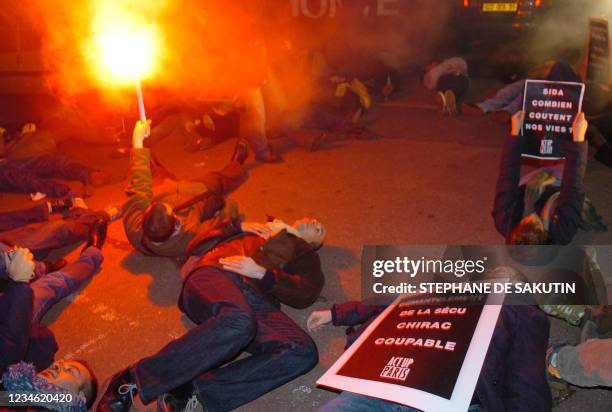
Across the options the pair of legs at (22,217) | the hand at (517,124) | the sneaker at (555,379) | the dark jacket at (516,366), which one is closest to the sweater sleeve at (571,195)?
the hand at (517,124)

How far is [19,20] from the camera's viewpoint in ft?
25.8

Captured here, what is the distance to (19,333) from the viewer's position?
2.75m

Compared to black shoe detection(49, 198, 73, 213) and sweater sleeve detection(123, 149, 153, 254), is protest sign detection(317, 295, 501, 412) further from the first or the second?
black shoe detection(49, 198, 73, 213)

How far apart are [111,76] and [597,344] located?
639cm

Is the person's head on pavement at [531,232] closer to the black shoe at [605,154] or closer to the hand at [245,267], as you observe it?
the hand at [245,267]

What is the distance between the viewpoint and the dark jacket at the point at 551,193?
328 cm

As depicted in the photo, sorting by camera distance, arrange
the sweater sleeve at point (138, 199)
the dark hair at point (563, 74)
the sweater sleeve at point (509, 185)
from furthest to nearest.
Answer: the dark hair at point (563, 74)
the sweater sleeve at point (138, 199)
the sweater sleeve at point (509, 185)

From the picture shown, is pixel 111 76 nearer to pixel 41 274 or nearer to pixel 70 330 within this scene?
pixel 41 274

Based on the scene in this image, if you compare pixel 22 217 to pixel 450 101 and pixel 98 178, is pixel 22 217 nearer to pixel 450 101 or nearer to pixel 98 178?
pixel 98 178

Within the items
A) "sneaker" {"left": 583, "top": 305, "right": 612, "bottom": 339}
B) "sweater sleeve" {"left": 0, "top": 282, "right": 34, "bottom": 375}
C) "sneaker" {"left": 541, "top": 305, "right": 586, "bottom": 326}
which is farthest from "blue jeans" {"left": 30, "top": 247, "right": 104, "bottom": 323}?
"sneaker" {"left": 583, "top": 305, "right": 612, "bottom": 339}

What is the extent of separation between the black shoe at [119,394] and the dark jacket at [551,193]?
2496mm

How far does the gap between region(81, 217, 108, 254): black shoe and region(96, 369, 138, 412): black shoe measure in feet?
5.84

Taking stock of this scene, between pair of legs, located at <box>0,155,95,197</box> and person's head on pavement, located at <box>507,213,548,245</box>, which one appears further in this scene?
pair of legs, located at <box>0,155,95,197</box>

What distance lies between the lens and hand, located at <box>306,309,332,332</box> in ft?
10.3
